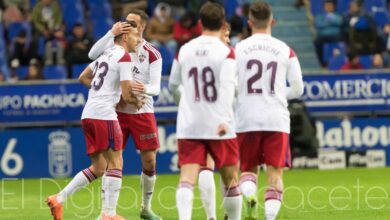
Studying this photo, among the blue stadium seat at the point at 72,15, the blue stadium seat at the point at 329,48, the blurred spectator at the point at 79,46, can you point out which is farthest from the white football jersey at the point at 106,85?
the blue stadium seat at the point at 72,15

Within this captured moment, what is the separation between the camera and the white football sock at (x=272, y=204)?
10.3 meters

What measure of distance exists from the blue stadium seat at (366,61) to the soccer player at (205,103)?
1207 centimetres

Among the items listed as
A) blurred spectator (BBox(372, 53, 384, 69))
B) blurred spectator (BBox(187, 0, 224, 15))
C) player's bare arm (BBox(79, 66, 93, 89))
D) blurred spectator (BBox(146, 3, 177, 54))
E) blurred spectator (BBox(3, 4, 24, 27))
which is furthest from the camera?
blurred spectator (BBox(3, 4, 24, 27))

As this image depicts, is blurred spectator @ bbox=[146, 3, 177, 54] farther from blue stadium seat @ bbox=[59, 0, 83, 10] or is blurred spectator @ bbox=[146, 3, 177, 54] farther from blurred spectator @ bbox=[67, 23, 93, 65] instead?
blue stadium seat @ bbox=[59, 0, 83, 10]

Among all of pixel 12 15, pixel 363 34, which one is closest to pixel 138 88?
pixel 363 34

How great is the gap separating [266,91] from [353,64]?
1113 centimetres

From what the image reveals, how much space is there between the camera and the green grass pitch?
43.1ft

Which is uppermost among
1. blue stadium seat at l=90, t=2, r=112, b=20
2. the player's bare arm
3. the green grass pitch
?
blue stadium seat at l=90, t=2, r=112, b=20

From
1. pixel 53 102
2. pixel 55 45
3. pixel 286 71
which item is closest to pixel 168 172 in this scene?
pixel 53 102

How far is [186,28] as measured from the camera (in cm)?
2278

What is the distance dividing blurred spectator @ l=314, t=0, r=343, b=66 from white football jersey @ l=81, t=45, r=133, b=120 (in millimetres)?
11707

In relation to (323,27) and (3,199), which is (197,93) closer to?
(3,199)

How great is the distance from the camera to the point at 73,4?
24375 mm

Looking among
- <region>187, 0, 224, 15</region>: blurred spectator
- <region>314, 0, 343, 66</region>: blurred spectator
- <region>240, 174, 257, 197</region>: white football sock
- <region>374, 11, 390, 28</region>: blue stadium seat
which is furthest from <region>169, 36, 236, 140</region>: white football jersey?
<region>374, 11, 390, 28</region>: blue stadium seat
